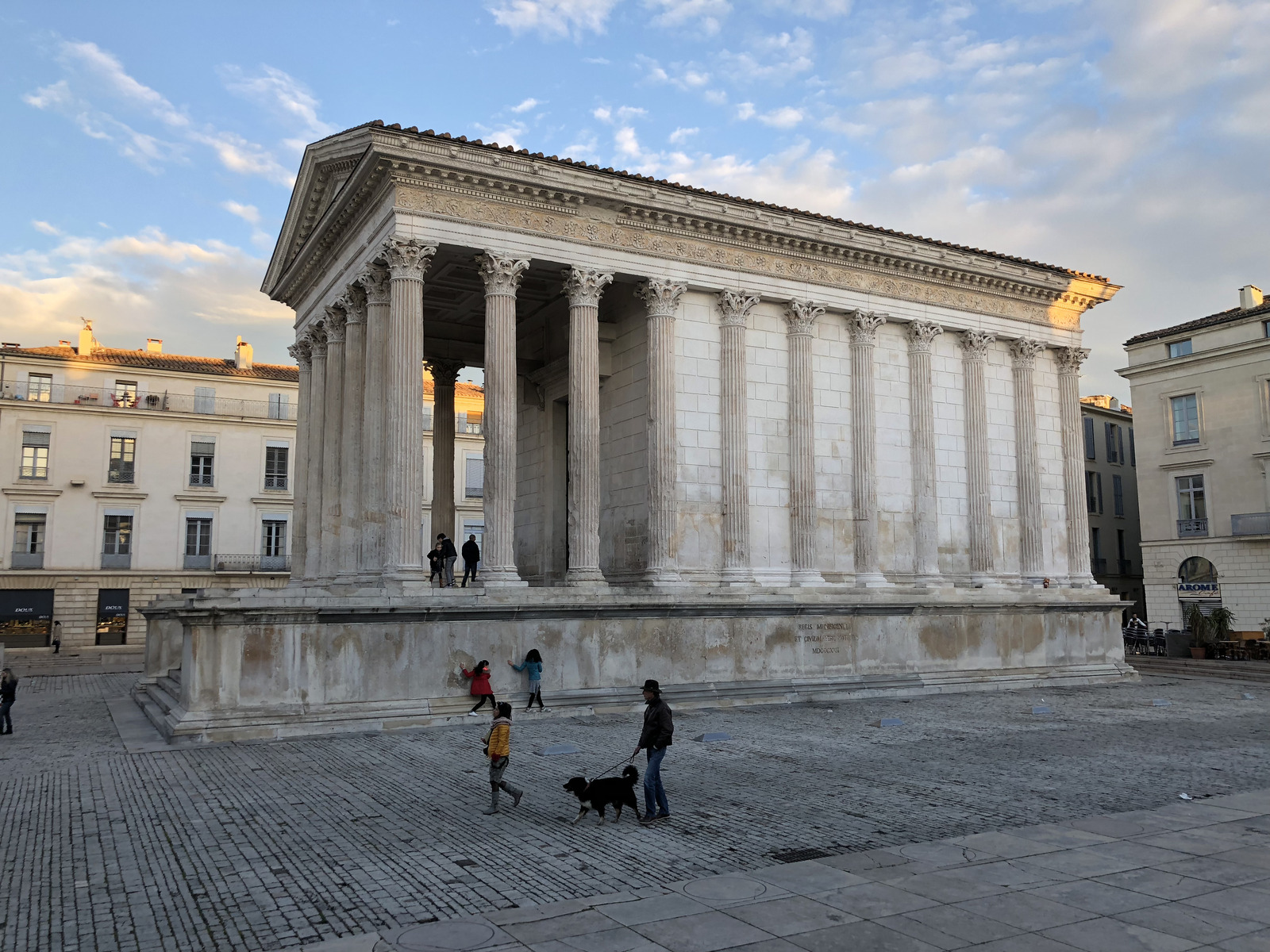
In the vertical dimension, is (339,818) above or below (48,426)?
below

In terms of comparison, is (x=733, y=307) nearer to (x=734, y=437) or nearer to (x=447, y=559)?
(x=734, y=437)

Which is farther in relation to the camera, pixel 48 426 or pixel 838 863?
pixel 48 426

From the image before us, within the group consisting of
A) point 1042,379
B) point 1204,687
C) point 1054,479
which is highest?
point 1042,379

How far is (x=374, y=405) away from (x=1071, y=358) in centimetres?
2114

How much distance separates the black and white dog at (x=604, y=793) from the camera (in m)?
10.1

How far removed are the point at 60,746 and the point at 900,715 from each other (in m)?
15.1

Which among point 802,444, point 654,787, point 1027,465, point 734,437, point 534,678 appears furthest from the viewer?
point 1027,465

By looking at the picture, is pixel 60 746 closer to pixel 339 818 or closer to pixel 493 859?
pixel 339 818

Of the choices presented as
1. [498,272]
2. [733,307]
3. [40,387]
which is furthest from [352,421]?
[40,387]

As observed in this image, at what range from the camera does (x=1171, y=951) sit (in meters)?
6.38

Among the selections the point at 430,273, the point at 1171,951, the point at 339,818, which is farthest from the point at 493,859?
the point at 430,273

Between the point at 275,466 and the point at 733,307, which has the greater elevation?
the point at 733,307

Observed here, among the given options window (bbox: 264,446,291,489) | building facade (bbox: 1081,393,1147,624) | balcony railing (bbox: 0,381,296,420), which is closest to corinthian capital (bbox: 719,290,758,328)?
window (bbox: 264,446,291,489)

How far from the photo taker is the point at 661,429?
23.2 meters
